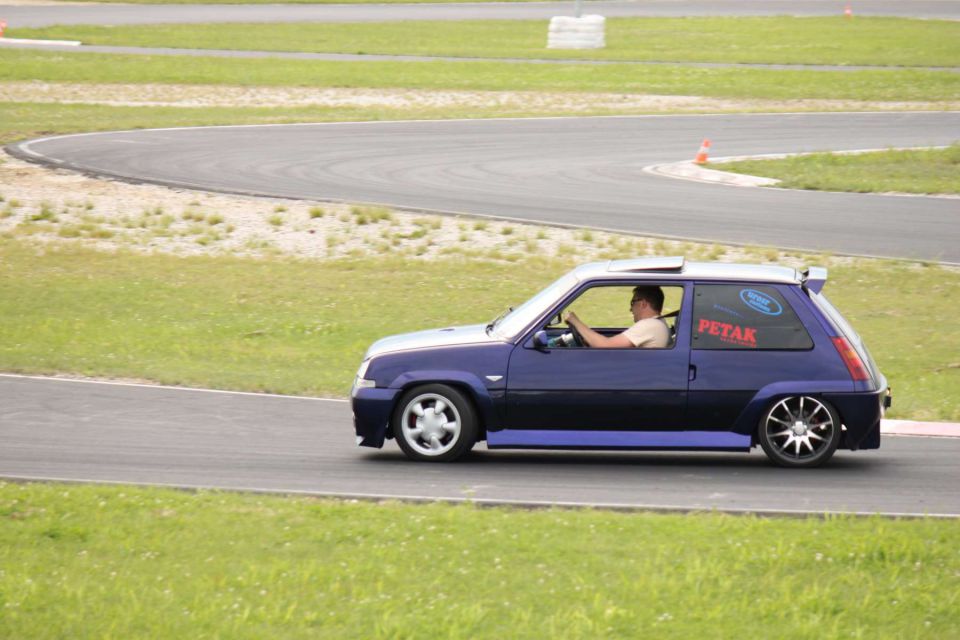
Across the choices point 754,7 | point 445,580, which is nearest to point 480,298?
point 445,580

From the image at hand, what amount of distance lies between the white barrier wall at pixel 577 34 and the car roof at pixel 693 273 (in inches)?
1560

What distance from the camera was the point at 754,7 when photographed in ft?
217

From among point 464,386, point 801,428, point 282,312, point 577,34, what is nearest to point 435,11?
point 577,34

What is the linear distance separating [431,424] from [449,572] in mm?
2880

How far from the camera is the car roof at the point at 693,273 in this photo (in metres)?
10.3

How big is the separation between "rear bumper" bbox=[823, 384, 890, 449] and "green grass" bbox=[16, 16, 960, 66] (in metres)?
38.0

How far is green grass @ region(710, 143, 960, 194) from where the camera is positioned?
25109 mm

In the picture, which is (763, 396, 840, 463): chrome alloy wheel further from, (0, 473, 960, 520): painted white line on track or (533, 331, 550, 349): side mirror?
(533, 331, 550, 349): side mirror

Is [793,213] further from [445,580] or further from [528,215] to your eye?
[445,580]

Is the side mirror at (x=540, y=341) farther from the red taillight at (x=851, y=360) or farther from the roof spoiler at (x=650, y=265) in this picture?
the red taillight at (x=851, y=360)

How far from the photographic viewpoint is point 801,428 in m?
10.2

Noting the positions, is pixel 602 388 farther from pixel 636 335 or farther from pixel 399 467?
pixel 399 467

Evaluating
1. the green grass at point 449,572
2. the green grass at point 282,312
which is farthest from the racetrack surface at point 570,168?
the green grass at point 449,572

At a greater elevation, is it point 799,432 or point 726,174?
point 726,174
